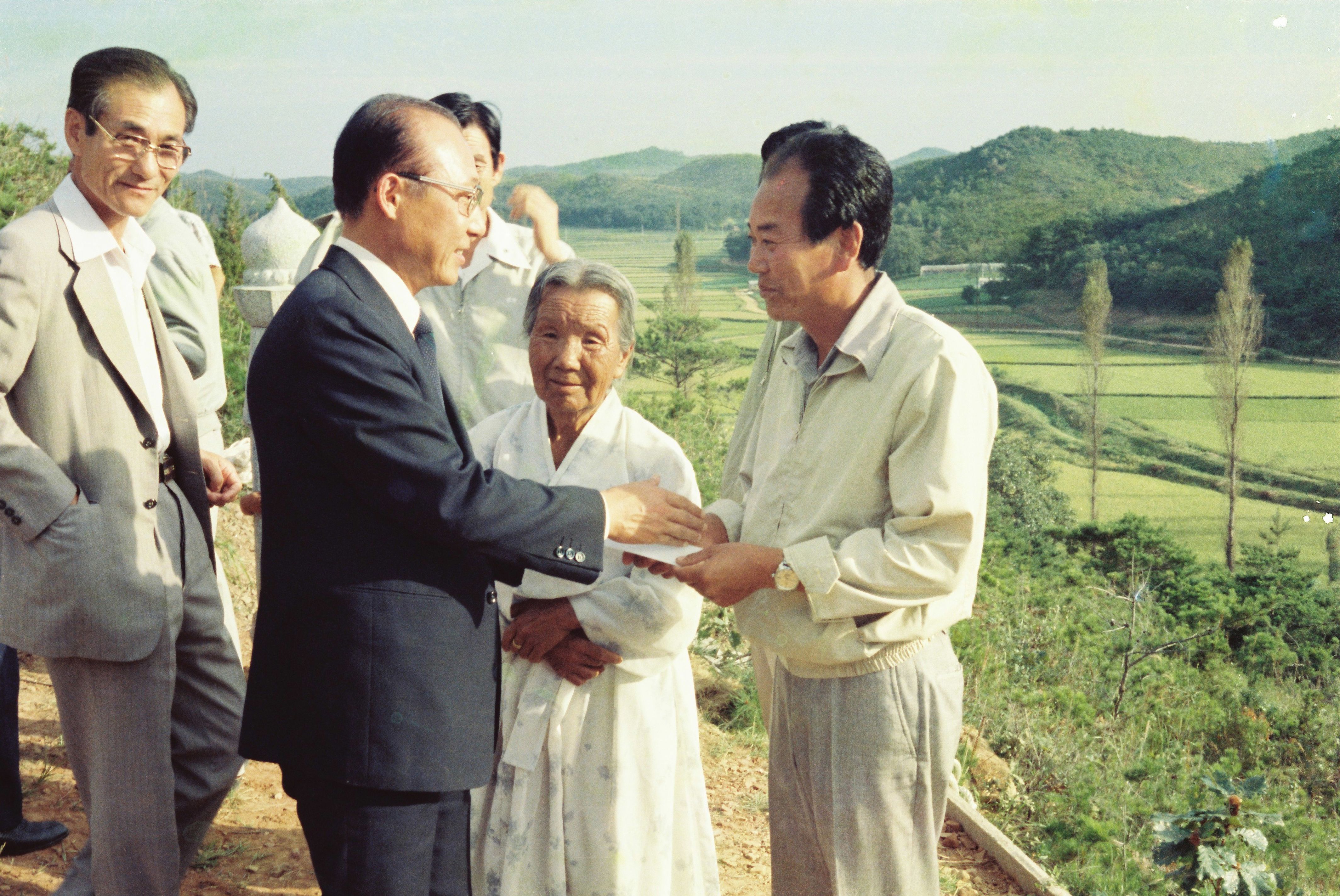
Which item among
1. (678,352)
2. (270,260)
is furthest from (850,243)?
(678,352)

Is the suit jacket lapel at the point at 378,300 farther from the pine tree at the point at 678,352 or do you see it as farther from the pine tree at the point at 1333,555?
the pine tree at the point at 678,352

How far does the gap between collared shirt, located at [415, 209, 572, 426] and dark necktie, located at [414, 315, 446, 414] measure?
1292mm

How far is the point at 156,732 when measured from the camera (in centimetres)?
264

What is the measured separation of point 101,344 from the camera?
8.29 feet

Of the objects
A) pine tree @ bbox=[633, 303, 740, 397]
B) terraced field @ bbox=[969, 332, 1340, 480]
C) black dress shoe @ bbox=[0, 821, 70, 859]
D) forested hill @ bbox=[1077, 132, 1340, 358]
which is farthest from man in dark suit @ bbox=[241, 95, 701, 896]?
forested hill @ bbox=[1077, 132, 1340, 358]

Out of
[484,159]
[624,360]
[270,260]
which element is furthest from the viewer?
[270,260]

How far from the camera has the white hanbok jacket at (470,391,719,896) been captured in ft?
8.65

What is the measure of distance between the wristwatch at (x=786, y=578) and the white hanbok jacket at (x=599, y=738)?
1.88 feet

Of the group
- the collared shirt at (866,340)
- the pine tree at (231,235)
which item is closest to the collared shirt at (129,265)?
the collared shirt at (866,340)

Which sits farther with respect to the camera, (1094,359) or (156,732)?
(1094,359)

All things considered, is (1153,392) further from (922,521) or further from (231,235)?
(922,521)

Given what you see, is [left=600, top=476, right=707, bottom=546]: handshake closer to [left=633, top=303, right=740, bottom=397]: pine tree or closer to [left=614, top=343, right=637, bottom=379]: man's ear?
→ [left=614, top=343, right=637, bottom=379]: man's ear

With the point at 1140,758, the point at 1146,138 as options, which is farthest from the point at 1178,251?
the point at 1140,758

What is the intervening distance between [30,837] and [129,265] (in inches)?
80.2
